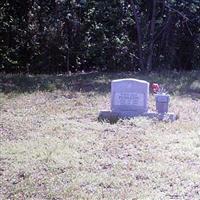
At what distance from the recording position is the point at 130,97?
927cm

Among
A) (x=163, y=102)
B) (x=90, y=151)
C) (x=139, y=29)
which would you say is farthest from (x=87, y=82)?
(x=90, y=151)

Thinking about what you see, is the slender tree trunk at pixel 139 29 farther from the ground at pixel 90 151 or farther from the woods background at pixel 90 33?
the ground at pixel 90 151

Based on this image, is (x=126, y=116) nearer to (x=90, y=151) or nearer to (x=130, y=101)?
(x=130, y=101)

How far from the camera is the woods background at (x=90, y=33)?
16.1m

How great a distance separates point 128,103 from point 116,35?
7.67 meters

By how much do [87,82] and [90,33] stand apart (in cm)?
349

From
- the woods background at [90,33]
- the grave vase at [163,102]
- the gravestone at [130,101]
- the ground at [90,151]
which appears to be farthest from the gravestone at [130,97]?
the woods background at [90,33]

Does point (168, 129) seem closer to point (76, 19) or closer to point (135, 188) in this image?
point (135, 188)

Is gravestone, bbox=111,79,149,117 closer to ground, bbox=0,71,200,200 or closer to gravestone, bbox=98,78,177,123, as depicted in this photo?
gravestone, bbox=98,78,177,123

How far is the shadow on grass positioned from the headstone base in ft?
8.77

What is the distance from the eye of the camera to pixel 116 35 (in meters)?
16.7

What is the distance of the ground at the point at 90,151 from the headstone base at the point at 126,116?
0.19 metres

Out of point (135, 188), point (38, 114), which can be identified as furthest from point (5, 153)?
point (38, 114)

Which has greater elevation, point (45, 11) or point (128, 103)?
point (45, 11)
